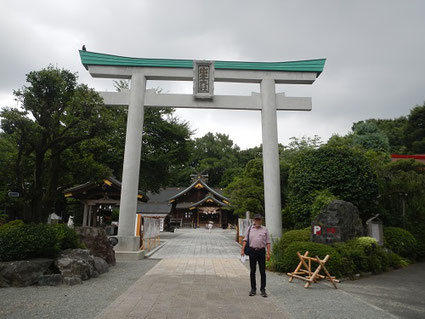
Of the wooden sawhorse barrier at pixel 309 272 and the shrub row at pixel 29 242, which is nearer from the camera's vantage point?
the shrub row at pixel 29 242

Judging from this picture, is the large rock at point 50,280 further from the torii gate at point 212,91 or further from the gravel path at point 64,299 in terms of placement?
the torii gate at point 212,91

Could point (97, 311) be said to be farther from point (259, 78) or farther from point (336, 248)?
point (259, 78)

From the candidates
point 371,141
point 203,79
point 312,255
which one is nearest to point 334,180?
point 312,255

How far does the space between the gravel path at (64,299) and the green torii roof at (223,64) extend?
804 cm

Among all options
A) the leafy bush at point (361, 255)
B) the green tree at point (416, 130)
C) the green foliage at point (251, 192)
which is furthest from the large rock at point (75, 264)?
the green tree at point (416, 130)

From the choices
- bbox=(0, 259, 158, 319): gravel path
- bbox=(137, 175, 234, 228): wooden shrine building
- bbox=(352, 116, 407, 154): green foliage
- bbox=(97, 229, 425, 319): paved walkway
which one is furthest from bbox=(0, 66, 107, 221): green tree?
bbox=(352, 116, 407, 154): green foliage

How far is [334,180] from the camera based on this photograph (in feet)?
33.8

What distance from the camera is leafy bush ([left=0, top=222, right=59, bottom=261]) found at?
6195mm

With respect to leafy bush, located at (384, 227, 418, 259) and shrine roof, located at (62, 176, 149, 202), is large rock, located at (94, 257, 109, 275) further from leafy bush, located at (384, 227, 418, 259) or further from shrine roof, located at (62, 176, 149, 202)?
leafy bush, located at (384, 227, 418, 259)

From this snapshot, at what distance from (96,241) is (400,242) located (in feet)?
34.8

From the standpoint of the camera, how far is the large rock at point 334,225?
27.3 ft

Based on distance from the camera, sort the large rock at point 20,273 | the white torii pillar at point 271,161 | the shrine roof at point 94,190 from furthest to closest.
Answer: the shrine roof at point 94,190, the white torii pillar at point 271,161, the large rock at point 20,273

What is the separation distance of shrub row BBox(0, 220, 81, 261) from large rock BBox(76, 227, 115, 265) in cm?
144

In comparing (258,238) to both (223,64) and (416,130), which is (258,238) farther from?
(416,130)
